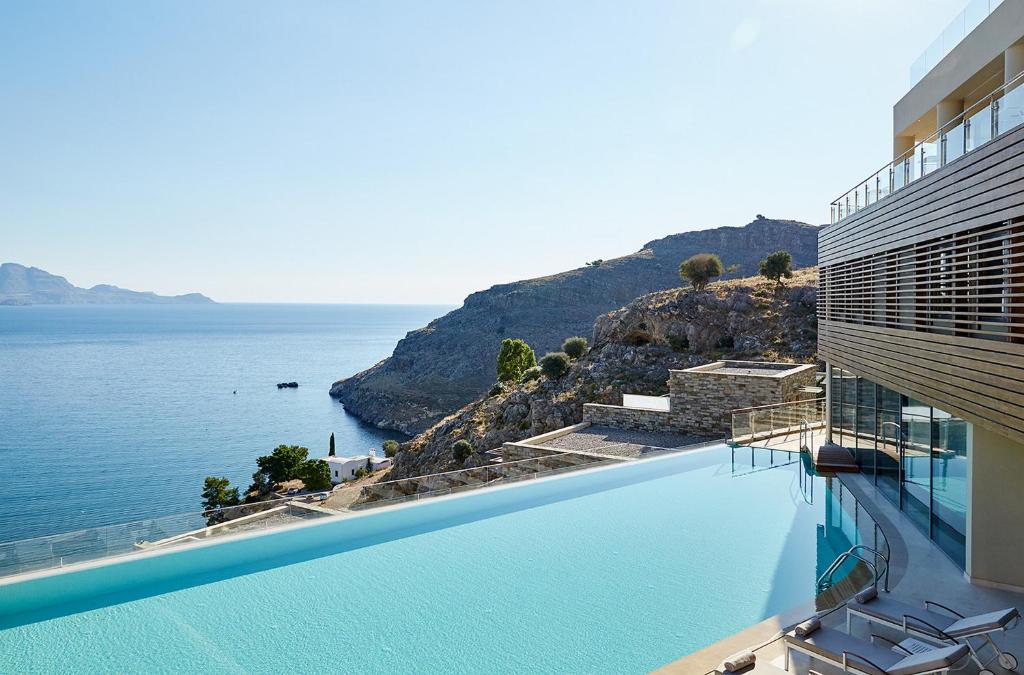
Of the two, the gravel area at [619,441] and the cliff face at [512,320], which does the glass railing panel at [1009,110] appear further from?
the cliff face at [512,320]

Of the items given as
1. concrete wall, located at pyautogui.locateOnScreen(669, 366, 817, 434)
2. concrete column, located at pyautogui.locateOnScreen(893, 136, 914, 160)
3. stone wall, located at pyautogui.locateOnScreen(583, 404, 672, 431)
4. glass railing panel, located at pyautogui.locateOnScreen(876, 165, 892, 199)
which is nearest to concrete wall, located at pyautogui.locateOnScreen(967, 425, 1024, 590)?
glass railing panel, located at pyautogui.locateOnScreen(876, 165, 892, 199)

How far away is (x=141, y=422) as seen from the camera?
58969 mm

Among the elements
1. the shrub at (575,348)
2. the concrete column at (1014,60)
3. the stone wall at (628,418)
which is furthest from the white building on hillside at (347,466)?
the concrete column at (1014,60)

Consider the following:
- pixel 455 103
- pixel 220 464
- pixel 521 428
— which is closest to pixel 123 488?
pixel 220 464

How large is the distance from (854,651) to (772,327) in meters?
30.0

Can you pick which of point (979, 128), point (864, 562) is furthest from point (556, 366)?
point (979, 128)

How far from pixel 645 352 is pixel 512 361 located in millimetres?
12518

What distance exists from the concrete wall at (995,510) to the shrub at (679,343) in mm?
27815

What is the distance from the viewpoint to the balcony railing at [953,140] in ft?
19.1

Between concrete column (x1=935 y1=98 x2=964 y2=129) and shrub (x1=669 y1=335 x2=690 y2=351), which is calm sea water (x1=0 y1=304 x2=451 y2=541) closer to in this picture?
concrete column (x1=935 y1=98 x2=964 y2=129)

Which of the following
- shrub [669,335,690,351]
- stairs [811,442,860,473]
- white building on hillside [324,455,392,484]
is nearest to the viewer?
stairs [811,442,860,473]

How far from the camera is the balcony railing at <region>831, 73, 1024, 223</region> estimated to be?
19.1 feet

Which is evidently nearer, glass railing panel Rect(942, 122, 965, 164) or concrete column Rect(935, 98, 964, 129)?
glass railing panel Rect(942, 122, 965, 164)

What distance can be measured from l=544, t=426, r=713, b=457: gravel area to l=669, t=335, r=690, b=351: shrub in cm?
1561
